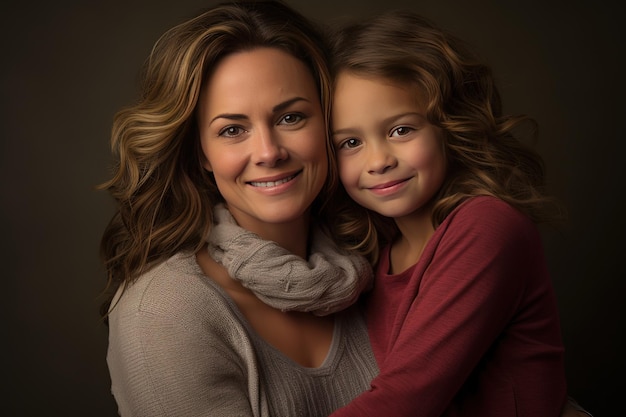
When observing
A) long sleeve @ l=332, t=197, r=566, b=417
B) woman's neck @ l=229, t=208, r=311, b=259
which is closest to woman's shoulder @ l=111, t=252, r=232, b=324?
woman's neck @ l=229, t=208, r=311, b=259

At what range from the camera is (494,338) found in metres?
2.32

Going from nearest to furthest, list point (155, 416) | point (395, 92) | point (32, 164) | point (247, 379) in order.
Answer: point (155, 416) → point (247, 379) → point (395, 92) → point (32, 164)

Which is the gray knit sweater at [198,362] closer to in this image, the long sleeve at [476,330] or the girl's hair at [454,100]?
the long sleeve at [476,330]

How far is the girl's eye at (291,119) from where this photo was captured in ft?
8.13

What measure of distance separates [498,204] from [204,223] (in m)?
1.04

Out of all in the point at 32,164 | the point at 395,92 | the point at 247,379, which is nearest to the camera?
the point at 247,379

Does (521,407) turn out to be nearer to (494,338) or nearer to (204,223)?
(494,338)

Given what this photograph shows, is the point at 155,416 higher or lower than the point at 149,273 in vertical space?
lower

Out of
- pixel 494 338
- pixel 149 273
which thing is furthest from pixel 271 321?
pixel 494 338

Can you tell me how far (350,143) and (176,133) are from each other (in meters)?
0.62

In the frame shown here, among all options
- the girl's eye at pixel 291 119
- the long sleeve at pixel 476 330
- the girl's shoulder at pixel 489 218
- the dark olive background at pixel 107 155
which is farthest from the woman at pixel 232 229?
the dark olive background at pixel 107 155

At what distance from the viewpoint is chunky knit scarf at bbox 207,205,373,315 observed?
2422 mm

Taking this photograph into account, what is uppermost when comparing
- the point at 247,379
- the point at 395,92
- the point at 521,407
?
the point at 395,92

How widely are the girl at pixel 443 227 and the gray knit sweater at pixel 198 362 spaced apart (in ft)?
0.90
